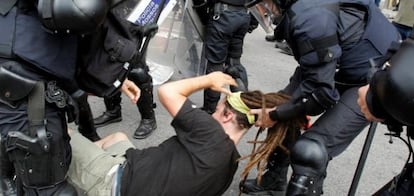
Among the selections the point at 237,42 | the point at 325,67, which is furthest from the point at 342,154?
the point at 325,67

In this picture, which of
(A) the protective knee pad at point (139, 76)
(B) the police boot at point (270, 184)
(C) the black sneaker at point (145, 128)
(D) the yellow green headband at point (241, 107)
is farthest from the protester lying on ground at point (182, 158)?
(C) the black sneaker at point (145, 128)

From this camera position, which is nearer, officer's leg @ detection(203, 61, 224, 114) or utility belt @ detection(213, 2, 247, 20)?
utility belt @ detection(213, 2, 247, 20)

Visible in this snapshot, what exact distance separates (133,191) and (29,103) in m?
0.55

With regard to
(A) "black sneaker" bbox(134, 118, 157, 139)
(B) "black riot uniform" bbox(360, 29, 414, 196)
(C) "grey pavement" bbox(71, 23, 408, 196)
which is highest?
(B) "black riot uniform" bbox(360, 29, 414, 196)

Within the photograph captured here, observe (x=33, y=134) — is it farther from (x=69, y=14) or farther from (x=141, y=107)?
(x=141, y=107)

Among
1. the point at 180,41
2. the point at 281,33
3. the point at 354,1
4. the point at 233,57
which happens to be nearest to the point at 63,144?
the point at 281,33

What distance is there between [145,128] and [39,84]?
1698mm

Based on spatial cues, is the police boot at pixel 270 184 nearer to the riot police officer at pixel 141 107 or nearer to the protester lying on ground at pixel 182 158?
the protester lying on ground at pixel 182 158

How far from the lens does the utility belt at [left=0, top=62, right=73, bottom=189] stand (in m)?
1.66

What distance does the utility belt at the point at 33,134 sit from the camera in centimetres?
166

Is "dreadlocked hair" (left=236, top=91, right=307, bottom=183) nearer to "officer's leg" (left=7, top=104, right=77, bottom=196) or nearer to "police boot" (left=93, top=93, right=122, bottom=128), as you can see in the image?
"officer's leg" (left=7, top=104, right=77, bottom=196)

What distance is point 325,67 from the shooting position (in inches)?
79.2

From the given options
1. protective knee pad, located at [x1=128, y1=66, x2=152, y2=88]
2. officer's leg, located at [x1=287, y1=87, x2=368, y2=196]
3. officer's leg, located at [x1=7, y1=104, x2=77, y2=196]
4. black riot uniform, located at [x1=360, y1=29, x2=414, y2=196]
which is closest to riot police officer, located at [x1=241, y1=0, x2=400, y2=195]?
officer's leg, located at [x1=287, y1=87, x2=368, y2=196]

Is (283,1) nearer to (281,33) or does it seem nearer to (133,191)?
(281,33)
